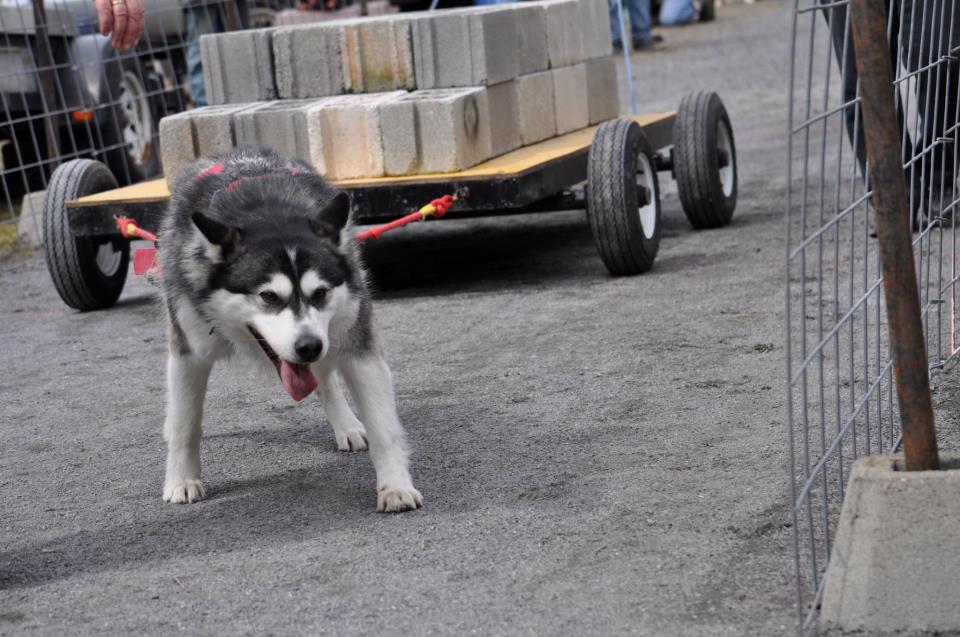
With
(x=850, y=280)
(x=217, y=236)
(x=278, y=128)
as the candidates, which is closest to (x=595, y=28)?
(x=278, y=128)

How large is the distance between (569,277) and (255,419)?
245 centimetres

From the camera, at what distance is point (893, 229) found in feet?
8.90

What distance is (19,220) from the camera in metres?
9.41

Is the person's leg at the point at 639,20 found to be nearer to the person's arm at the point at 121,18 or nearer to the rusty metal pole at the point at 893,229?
the person's arm at the point at 121,18

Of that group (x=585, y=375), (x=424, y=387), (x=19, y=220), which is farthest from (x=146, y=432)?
(x=19, y=220)

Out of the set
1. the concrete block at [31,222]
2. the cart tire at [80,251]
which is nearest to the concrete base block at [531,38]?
the cart tire at [80,251]

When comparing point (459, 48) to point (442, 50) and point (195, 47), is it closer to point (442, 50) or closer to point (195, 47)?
point (442, 50)

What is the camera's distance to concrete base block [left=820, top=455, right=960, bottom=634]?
2.67 m

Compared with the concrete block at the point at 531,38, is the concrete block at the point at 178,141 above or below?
below

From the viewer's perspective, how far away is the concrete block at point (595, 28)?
7.98 m

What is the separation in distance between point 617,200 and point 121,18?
2.47 metres

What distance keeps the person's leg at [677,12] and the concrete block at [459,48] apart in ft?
49.6

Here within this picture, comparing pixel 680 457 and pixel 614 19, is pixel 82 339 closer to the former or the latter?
pixel 680 457

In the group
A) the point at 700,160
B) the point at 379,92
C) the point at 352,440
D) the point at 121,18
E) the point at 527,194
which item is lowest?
the point at 352,440
